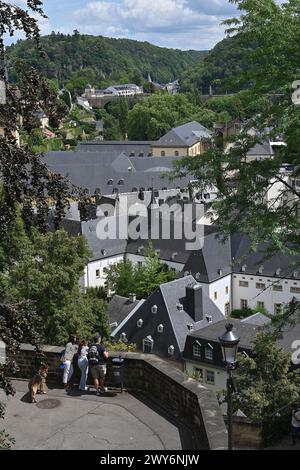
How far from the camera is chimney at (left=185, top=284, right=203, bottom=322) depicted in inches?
1414

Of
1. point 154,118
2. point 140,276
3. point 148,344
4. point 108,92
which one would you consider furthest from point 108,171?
point 108,92

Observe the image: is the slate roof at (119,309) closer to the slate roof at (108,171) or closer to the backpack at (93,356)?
the slate roof at (108,171)

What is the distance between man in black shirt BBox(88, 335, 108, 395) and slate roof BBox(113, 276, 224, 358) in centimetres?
2343

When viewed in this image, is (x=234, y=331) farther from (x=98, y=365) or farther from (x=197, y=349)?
(x=98, y=365)

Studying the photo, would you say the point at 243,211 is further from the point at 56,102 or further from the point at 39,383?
the point at 56,102

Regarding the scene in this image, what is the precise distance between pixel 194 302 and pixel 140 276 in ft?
30.6

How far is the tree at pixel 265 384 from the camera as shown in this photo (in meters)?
21.4

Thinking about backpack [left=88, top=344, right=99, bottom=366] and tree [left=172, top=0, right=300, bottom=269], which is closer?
tree [left=172, top=0, right=300, bottom=269]

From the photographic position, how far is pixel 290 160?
10.8 meters

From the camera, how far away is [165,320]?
3538 cm

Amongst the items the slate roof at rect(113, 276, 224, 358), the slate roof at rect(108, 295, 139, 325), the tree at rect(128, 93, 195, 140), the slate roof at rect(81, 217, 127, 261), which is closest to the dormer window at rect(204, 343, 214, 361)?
the slate roof at rect(113, 276, 224, 358)

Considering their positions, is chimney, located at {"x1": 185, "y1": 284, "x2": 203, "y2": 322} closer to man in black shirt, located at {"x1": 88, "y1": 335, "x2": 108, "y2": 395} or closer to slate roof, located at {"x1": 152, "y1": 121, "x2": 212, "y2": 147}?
man in black shirt, located at {"x1": 88, "y1": 335, "x2": 108, "y2": 395}

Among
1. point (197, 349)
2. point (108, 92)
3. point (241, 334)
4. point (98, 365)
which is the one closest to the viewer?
point (98, 365)

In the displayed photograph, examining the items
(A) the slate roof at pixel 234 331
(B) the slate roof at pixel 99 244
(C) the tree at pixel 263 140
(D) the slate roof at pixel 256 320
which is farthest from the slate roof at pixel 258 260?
(C) the tree at pixel 263 140
